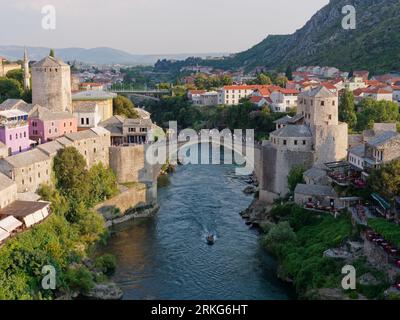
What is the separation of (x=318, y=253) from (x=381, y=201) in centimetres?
232

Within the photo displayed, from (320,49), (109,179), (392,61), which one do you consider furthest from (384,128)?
(320,49)

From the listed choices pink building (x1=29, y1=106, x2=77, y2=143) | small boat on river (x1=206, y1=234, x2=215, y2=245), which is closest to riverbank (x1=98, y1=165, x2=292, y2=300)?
small boat on river (x1=206, y1=234, x2=215, y2=245)

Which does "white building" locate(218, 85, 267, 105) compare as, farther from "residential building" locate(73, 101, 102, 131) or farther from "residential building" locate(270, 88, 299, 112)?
"residential building" locate(73, 101, 102, 131)

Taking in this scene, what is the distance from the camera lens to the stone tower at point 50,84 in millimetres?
25547

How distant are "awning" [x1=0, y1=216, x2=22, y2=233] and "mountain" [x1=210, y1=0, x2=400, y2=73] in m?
37.1

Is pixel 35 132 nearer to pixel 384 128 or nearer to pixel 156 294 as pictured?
pixel 156 294

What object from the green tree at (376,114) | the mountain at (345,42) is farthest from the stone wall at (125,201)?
the mountain at (345,42)

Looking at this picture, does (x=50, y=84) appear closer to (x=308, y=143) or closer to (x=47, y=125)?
(x=47, y=125)

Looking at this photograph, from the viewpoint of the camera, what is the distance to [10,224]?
15328 millimetres

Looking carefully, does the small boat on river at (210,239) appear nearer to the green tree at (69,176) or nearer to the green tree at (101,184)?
the green tree at (101,184)

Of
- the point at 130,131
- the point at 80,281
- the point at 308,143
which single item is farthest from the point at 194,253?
the point at 130,131

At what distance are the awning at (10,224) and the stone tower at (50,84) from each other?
433 inches
